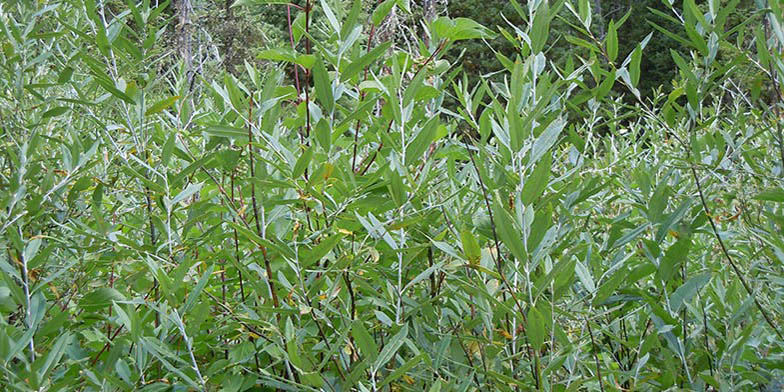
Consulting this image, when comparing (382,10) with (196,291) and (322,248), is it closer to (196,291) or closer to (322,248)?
(322,248)

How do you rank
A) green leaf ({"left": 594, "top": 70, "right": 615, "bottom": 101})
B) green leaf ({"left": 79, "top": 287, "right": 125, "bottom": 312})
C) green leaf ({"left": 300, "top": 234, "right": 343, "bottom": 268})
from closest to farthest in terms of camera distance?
green leaf ({"left": 300, "top": 234, "right": 343, "bottom": 268}) < green leaf ({"left": 79, "top": 287, "right": 125, "bottom": 312}) < green leaf ({"left": 594, "top": 70, "right": 615, "bottom": 101})

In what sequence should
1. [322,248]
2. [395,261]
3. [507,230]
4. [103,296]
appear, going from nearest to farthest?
1. [507,230]
2. [322,248]
3. [103,296]
4. [395,261]

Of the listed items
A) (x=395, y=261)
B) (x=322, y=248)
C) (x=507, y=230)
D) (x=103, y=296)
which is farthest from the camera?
(x=395, y=261)

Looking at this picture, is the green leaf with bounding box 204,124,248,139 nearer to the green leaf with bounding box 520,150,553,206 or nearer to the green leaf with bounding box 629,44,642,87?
the green leaf with bounding box 520,150,553,206

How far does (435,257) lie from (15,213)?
749 mm

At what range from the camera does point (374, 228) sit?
3.10 ft

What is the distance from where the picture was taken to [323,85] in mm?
1020

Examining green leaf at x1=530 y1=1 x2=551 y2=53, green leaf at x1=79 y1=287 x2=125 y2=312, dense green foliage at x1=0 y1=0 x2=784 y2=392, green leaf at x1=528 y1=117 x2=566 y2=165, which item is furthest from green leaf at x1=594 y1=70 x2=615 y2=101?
green leaf at x1=79 y1=287 x2=125 y2=312

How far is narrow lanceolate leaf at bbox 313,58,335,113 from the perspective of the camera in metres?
1.00

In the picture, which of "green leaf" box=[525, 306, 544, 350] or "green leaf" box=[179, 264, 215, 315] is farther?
"green leaf" box=[179, 264, 215, 315]

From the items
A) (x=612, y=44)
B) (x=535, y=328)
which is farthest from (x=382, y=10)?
(x=535, y=328)

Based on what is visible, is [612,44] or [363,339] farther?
[612,44]

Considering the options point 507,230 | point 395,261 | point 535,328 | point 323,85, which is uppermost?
point 323,85

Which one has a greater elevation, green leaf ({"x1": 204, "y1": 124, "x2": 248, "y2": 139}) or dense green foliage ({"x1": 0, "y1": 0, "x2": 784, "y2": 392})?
green leaf ({"x1": 204, "y1": 124, "x2": 248, "y2": 139})
